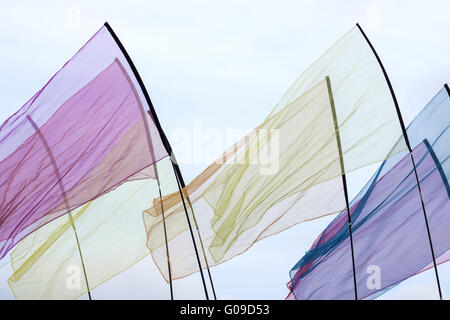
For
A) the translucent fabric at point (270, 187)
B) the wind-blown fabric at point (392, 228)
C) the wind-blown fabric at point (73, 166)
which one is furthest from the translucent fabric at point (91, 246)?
the wind-blown fabric at point (392, 228)

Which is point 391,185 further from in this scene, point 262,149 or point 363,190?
point 262,149

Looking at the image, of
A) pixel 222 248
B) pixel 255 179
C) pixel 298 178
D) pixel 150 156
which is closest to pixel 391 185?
pixel 298 178

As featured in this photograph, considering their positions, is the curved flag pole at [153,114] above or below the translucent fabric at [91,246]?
above

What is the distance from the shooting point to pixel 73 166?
7699mm

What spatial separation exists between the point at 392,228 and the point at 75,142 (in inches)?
164

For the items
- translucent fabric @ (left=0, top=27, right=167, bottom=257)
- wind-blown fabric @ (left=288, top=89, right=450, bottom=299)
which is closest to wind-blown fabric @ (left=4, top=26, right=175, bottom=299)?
translucent fabric @ (left=0, top=27, right=167, bottom=257)

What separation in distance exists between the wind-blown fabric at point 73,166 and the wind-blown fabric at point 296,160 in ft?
2.16

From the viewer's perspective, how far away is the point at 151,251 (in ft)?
27.0

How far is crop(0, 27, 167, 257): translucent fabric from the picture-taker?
7.50 meters

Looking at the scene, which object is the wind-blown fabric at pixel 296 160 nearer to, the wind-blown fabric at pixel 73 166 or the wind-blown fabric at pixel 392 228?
the wind-blown fabric at pixel 392 228

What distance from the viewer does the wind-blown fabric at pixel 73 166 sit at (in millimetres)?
7547

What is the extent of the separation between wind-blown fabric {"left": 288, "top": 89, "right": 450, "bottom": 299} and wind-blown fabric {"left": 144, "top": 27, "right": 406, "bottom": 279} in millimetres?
454
